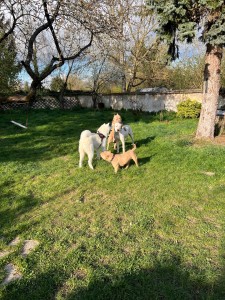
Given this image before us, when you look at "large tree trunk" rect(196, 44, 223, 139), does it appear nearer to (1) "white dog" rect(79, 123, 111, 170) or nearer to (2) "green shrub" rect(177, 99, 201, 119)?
(1) "white dog" rect(79, 123, 111, 170)

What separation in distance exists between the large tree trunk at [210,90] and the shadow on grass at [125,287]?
627 centimetres

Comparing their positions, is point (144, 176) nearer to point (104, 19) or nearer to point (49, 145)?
point (49, 145)

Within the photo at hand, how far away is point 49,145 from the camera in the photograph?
26.1 feet

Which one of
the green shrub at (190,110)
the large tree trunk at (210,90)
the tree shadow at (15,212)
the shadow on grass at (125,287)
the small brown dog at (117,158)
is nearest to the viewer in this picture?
the shadow on grass at (125,287)

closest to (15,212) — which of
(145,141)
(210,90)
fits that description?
(145,141)

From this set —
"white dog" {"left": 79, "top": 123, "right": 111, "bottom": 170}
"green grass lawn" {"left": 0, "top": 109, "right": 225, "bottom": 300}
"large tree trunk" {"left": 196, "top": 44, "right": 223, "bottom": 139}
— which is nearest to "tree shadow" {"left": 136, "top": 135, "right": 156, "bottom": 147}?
"green grass lawn" {"left": 0, "top": 109, "right": 225, "bottom": 300}

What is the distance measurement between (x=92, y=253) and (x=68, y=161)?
148 inches

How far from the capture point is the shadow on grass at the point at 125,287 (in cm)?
231

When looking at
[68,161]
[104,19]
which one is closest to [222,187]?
[68,161]

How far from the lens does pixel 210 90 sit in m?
7.91

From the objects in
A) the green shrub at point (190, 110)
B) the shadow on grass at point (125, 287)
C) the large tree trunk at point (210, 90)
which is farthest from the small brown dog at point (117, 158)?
the green shrub at point (190, 110)

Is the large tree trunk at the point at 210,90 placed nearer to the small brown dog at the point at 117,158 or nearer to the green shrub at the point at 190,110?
the small brown dog at the point at 117,158

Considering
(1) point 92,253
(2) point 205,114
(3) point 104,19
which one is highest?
(3) point 104,19

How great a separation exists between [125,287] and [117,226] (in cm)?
108
